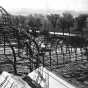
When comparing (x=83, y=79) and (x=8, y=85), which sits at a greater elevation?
(x=8, y=85)

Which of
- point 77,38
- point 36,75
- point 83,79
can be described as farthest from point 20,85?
point 77,38

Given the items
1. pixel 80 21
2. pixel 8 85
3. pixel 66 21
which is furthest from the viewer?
pixel 66 21

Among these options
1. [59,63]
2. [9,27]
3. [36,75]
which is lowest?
[59,63]

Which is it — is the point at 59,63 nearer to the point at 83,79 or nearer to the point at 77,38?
the point at 83,79

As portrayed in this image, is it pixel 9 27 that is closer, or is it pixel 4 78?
pixel 4 78

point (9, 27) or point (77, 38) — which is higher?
point (9, 27)

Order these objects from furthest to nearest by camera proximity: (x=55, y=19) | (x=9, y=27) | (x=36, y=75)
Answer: (x=55, y=19)
(x=9, y=27)
(x=36, y=75)

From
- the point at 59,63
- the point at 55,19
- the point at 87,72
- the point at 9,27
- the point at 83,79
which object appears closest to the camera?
the point at 83,79

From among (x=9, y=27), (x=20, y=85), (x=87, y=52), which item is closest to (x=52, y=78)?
(x=20, y=85)

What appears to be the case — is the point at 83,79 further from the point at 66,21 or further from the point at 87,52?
the point at 66,21
